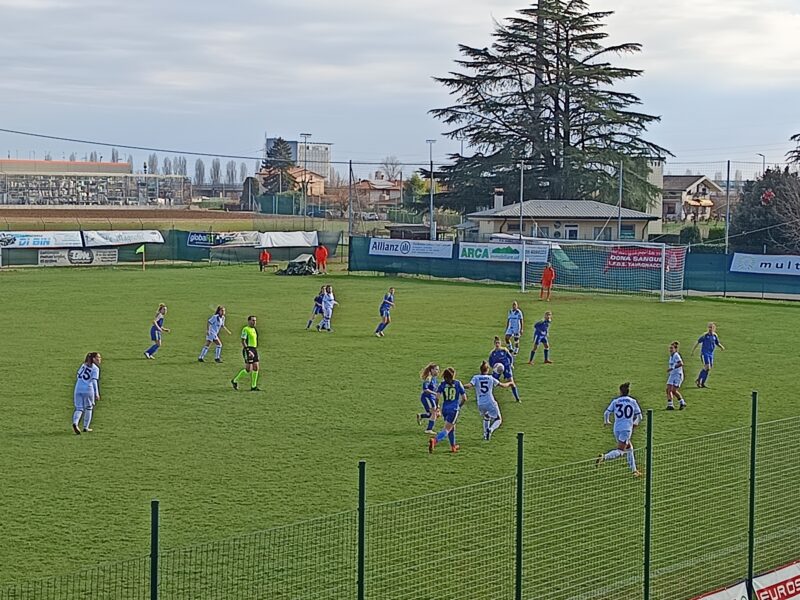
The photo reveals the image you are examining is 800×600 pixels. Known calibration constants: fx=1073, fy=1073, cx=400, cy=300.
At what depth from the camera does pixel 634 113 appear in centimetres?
7962

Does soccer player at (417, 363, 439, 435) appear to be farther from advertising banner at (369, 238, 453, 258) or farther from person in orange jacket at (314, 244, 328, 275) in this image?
person in orange jacket at (314, 244, 328, 275)

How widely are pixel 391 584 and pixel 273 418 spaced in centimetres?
936

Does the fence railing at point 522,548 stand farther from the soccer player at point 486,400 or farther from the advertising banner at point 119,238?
the advertising banner at point 119,238

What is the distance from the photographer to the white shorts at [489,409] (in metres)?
18.9

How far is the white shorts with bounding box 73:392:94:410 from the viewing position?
19.4m

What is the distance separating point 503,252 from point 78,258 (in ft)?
84.8

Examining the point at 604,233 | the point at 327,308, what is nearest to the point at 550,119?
the point at 604,233

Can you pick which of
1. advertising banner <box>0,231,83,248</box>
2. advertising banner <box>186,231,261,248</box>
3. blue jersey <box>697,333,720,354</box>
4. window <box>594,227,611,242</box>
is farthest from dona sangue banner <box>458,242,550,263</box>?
blue jersey <box>697,333,720,354</box>

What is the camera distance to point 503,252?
55.9 metres

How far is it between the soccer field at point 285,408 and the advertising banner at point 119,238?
857 inches

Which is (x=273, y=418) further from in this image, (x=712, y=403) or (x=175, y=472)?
(x=712, y=403)

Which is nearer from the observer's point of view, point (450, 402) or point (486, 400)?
point (450, 402)

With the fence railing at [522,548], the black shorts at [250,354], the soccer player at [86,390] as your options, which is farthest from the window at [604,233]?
the fence railing at [522,548]

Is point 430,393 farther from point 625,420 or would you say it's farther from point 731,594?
point 731,594
